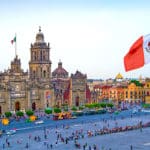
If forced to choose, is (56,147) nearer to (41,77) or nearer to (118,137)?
(118,137)

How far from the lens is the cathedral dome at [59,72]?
133000 mm

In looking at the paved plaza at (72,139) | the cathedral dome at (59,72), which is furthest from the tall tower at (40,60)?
the paved plaza at (72,139)

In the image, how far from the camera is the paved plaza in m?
49.0

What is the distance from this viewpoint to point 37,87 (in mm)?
96375

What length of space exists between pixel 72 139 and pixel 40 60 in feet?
154

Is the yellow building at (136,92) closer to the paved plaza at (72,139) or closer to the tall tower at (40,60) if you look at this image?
the tall tower at (40,60)

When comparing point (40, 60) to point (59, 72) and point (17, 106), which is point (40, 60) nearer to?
point (17, 106)

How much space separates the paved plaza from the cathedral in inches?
998

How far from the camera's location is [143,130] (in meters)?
63.9

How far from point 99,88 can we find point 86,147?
107m

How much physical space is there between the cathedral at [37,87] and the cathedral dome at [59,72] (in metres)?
12.6

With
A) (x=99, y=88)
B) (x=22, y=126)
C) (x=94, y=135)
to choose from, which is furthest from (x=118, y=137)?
(x=99, y=88)

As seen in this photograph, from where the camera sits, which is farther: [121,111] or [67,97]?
[67,97]

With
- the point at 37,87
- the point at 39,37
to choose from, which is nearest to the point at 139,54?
the point at 37,87
